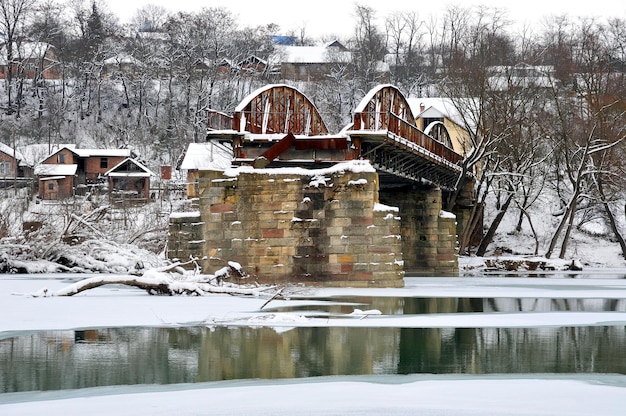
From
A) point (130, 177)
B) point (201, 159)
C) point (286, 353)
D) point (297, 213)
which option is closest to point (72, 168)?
point (130, 177)

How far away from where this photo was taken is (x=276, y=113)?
4038 cm

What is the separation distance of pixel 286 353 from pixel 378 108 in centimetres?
2765

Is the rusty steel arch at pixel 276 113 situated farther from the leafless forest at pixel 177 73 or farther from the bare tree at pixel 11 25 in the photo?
the bare tree at pixel 11 25

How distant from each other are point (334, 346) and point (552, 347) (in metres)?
3.28

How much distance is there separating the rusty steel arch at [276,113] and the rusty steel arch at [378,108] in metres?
2.83

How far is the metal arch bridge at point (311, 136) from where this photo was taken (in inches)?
1410

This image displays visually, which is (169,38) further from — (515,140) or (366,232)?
(366,232)

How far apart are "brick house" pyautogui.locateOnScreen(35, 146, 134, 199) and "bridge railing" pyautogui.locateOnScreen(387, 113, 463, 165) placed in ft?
112

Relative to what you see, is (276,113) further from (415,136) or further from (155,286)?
(155,286)

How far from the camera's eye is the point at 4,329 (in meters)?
16.5

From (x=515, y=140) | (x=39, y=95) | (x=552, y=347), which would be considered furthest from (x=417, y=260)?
(x=39, y=95)

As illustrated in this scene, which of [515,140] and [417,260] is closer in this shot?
[417,260]

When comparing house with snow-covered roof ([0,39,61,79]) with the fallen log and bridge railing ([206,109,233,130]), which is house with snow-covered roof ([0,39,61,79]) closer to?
bridge railing ([206,109,233,130])

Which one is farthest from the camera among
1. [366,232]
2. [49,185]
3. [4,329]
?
[49,185]
